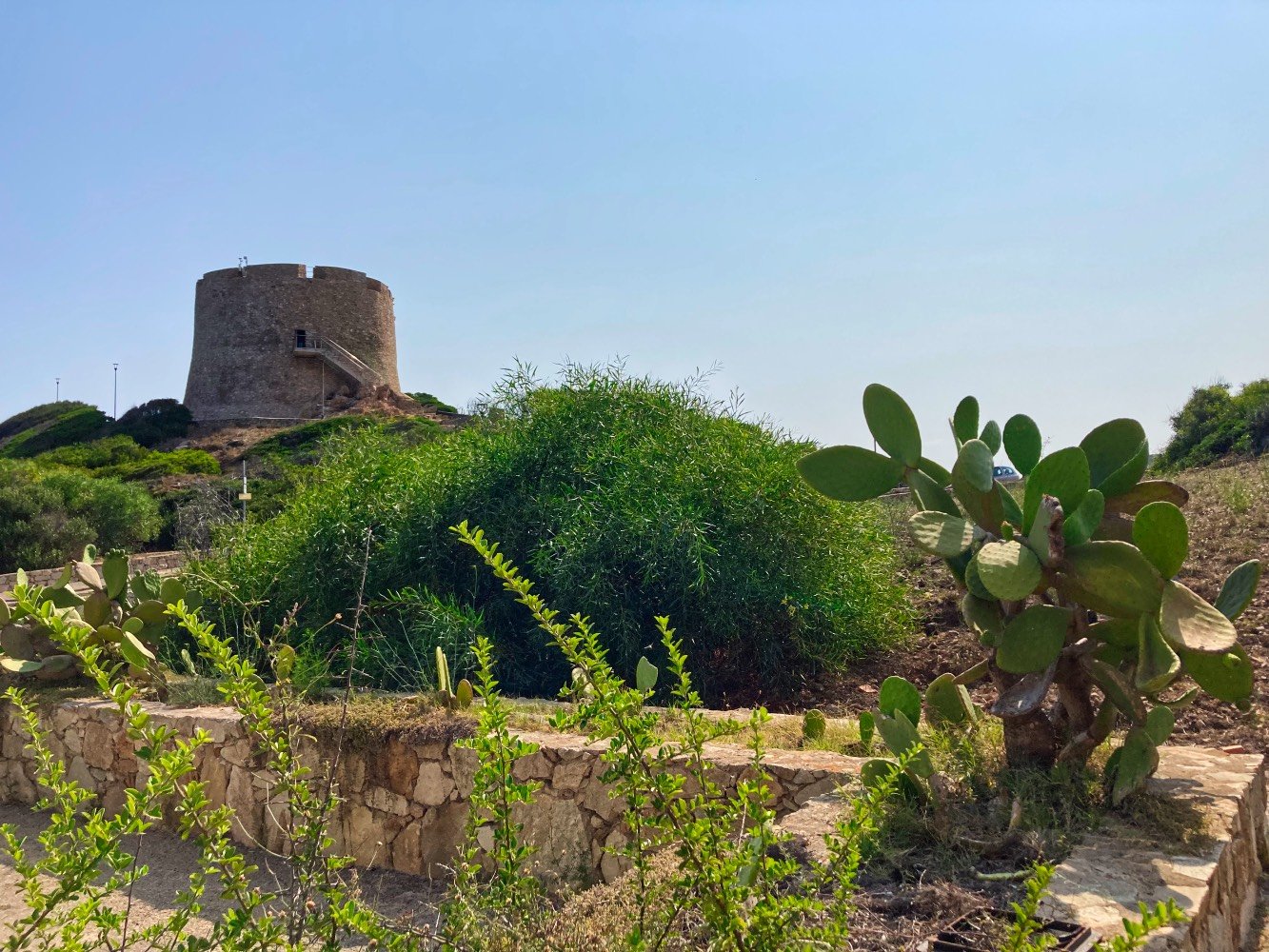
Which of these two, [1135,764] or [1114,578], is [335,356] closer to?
[1114,578]

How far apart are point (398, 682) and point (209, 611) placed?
2.29 m

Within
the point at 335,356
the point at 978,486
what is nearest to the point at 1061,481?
the point at 978,486

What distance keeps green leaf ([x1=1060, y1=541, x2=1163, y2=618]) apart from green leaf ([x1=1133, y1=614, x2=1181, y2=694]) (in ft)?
0.18

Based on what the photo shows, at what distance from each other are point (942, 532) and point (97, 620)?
552 cm

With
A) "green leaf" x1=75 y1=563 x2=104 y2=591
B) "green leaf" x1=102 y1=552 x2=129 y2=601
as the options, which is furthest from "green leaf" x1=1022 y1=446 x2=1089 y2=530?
"green leaf" x1=75 y1=563 x2=104 y2=591

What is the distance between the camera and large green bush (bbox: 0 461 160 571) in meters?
22.7

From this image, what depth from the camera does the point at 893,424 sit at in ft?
13.3

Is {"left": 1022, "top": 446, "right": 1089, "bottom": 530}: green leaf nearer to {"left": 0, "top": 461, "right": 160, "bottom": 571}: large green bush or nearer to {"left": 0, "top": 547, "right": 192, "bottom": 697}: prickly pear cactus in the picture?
{"left": 0, "top": 547, "right": 192, "bottom": 697}: prickly pear cactus

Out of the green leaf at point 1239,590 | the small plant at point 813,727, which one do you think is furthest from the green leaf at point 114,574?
the green leaf at point 1239,590

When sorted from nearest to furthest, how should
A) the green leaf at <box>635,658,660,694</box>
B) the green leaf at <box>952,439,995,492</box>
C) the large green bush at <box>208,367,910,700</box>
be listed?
the green leaf at <box>952,439,995,492</box> < the green leaf at <box>635,658,660,694</box> < the large green bush at <box>208,367,910,700</box>

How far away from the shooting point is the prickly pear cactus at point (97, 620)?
6.45 m

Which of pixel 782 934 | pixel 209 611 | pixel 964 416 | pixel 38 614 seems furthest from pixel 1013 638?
pixel 209 611

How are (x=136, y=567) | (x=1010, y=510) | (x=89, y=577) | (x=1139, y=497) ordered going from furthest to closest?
(x=136, y=567)
(x=89, y=577)
(x=1139, y=497)
(x=1010, y=510)

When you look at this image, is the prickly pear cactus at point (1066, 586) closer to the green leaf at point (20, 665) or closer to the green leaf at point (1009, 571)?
the green leaf at point (1009, 571)
